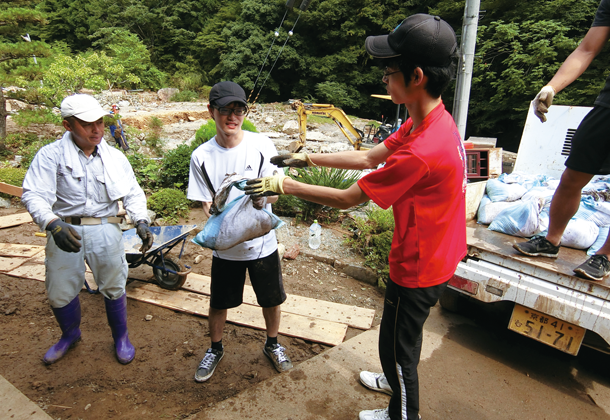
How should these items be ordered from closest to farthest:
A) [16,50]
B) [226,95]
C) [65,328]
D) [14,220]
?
[226,95], [65,328], [14,220], [16,50]

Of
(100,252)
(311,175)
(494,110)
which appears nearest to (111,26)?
(494,110)

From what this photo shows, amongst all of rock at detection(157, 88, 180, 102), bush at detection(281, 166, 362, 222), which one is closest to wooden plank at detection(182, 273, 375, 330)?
bush at detection(281, 166, 362, 222)

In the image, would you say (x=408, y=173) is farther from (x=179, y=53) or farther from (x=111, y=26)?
(x=111, y=26)

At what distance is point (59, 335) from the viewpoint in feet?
10.2

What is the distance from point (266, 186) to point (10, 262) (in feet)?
13.6

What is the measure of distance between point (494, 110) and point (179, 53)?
29027 millimetres

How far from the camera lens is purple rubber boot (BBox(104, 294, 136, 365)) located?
2748 mm

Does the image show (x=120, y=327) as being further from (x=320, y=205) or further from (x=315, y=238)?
(x=320, y=205)

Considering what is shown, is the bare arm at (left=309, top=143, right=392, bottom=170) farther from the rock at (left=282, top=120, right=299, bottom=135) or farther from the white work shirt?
the rock at (left=282, top=120, right=299, bottom=135)

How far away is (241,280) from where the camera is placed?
2.49 metres

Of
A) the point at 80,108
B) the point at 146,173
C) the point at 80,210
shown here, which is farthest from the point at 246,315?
the point at 146,173

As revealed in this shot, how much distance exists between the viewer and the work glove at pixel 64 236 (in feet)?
7.35

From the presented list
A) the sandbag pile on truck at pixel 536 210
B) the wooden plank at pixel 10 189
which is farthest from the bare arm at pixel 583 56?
the wooden plank at pixel 10 189

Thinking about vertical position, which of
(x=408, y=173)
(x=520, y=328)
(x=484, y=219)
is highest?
(x=408, y=173)
